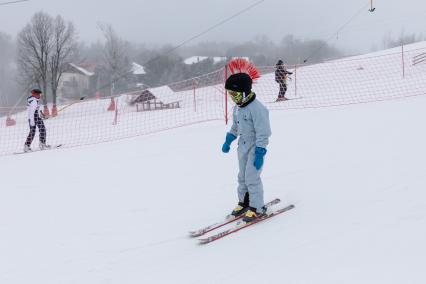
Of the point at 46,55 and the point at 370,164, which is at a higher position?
the point at 46,55

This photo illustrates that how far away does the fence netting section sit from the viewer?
49.7 ft

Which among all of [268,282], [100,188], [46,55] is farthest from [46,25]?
[268,282]

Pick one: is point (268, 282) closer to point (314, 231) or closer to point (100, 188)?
point (314, 231)

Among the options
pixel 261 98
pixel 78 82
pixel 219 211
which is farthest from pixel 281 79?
pixel 78 82

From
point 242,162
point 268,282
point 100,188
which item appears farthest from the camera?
point 100,188

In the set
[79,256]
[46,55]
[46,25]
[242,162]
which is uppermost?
[46,25]

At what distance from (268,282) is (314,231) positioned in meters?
1.15

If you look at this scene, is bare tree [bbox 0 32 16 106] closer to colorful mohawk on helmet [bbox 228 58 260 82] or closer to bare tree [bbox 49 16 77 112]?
bare tree [bbox 49 16 77 112]

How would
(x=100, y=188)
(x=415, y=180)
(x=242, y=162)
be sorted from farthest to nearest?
(x=100, y=188) < (x=415, y=180) < (x=242, y=162)

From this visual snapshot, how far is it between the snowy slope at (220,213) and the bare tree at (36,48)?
50995 mm

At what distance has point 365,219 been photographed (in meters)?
4.66

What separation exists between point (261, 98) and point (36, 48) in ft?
152

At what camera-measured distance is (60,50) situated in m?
60.1

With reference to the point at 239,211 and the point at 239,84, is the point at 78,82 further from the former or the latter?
the point at 239,84
